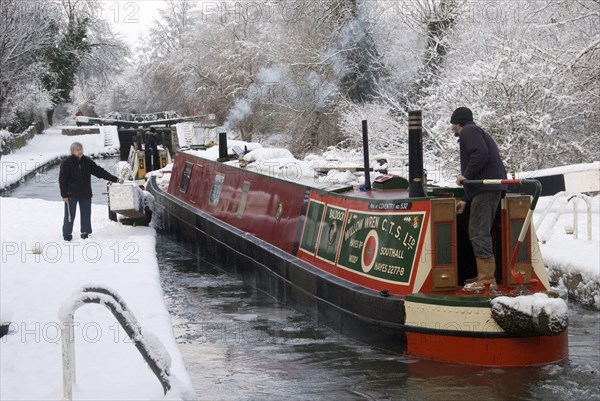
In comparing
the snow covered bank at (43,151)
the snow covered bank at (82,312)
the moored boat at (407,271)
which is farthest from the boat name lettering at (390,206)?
Answer: the snow covered bank at (43,151)

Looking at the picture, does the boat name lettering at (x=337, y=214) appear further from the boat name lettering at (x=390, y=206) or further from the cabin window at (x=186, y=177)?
the cabin window at (x=186, y=177)

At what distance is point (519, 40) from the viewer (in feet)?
66.4

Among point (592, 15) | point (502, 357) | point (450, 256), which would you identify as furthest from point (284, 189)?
point (592, 15)

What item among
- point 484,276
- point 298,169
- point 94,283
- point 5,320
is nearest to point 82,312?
point 5,320

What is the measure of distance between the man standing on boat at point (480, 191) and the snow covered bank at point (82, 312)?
2797 mm

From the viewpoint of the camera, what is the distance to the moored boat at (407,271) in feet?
26.9

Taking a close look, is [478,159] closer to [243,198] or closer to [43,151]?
[243,198]

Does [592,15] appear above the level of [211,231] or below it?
above

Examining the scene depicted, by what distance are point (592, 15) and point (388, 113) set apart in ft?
26.3

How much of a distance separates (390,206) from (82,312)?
2.99 meters

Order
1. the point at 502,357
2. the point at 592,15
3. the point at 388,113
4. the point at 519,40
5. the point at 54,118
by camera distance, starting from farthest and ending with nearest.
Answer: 1. the point at 54,118
2. the point at 388,113
3. the point at 519,40
4. the point at 592,15
5. the point at 502,357

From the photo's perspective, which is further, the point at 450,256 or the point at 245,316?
the point at 245,316

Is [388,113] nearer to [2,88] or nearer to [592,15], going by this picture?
[592,15]

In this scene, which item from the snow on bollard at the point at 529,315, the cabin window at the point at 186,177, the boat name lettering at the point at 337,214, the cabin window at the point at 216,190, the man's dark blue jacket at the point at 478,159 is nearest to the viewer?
the snow on bollard at the point at 529,315
